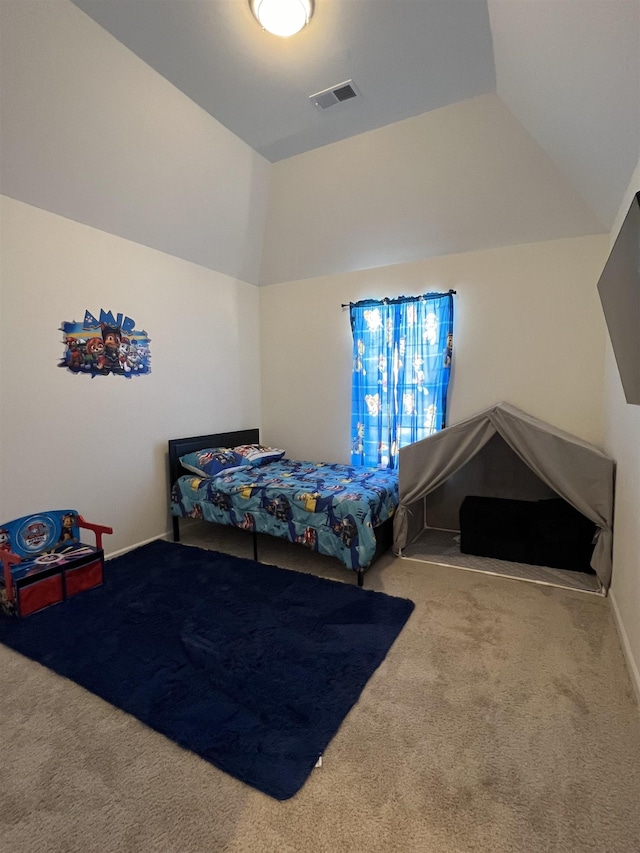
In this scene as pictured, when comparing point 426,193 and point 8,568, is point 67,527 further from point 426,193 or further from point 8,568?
point 426,193

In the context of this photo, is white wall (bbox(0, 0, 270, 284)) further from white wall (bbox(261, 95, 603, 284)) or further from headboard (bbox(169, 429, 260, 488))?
headboard (bbox(169, 429, 260, 488))

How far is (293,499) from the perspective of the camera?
300 cm

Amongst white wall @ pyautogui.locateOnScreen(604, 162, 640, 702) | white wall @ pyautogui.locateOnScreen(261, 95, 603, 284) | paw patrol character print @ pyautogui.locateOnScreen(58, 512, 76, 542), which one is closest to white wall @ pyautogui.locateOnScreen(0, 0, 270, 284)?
white wall @ pyautogui.locateOnScreen(261, 95, 603, 284)

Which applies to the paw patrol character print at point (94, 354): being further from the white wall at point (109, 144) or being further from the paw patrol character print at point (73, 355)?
the white wall at point (109, 144)

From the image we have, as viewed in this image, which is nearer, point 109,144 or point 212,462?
point 109,144

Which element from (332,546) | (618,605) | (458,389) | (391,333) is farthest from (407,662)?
(391,333)

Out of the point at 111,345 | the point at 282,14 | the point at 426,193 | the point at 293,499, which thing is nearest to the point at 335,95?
the point at 282,14

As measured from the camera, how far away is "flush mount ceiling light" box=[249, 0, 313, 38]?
1950 mm

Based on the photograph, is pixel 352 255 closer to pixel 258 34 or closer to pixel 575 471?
pixel 258 34

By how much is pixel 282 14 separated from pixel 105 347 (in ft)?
7.67

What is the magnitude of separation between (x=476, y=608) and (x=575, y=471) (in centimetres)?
110

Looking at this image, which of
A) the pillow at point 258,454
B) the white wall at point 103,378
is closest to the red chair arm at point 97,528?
the white wall at point 103,378

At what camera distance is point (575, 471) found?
2.68m

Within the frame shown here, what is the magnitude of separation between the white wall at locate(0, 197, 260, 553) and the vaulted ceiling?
4.27 feet
